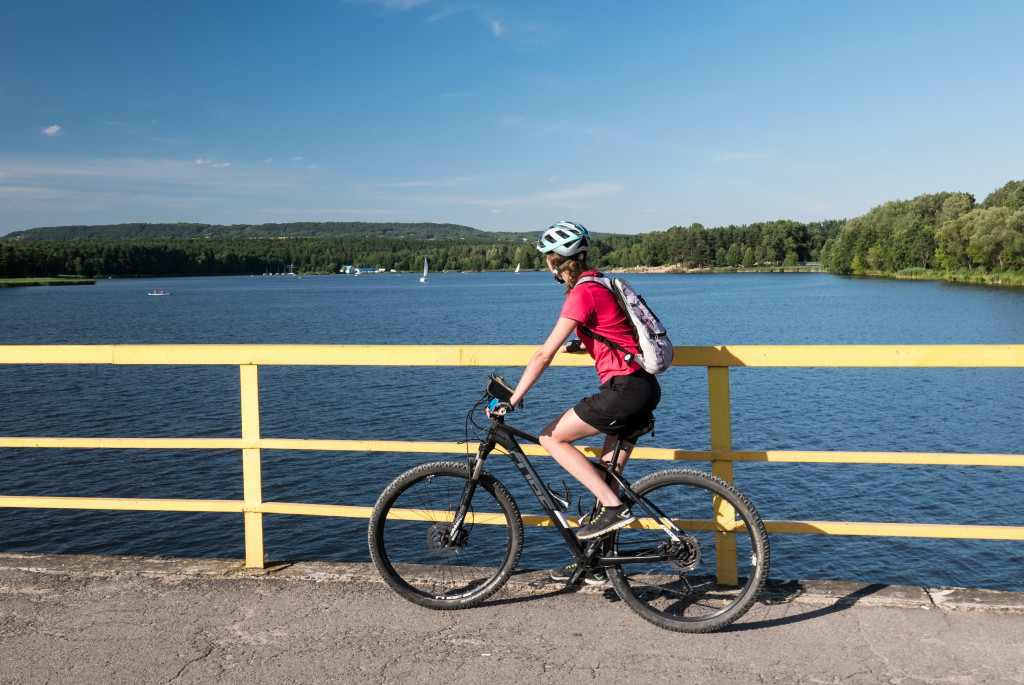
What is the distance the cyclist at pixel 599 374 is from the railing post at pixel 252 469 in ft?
5.83

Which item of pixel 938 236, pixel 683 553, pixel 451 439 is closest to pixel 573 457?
pixel 683 553

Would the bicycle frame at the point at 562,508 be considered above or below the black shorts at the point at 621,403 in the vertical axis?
below

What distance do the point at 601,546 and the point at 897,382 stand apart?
3044cm

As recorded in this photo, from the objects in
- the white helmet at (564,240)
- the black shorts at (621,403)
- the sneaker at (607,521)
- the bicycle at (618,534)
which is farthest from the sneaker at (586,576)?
the white helmet at (564,240)

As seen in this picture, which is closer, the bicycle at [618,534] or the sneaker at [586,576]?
the bicycle at [618,534]

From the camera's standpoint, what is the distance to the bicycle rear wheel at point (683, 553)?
4098mm

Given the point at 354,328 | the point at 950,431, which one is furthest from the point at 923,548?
the point at 354,328

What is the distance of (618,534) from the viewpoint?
4273 millimetres

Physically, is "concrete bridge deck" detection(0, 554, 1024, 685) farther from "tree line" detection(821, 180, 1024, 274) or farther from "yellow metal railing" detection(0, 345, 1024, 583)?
"tree line" detection(821, 180, 1024, 274)

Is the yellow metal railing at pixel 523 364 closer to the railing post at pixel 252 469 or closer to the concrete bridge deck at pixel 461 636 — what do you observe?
the railing post at pixel 252 469

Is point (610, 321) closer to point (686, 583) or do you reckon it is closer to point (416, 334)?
point (686, 583)

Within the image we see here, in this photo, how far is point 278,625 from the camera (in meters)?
4.20

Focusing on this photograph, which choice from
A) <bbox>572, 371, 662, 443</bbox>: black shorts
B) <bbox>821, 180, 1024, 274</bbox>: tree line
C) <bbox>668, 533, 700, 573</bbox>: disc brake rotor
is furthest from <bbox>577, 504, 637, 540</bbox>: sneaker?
<bbox>821, 180, 1024, 274</bbox>: tree line

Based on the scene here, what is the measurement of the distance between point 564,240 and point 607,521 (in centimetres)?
144
